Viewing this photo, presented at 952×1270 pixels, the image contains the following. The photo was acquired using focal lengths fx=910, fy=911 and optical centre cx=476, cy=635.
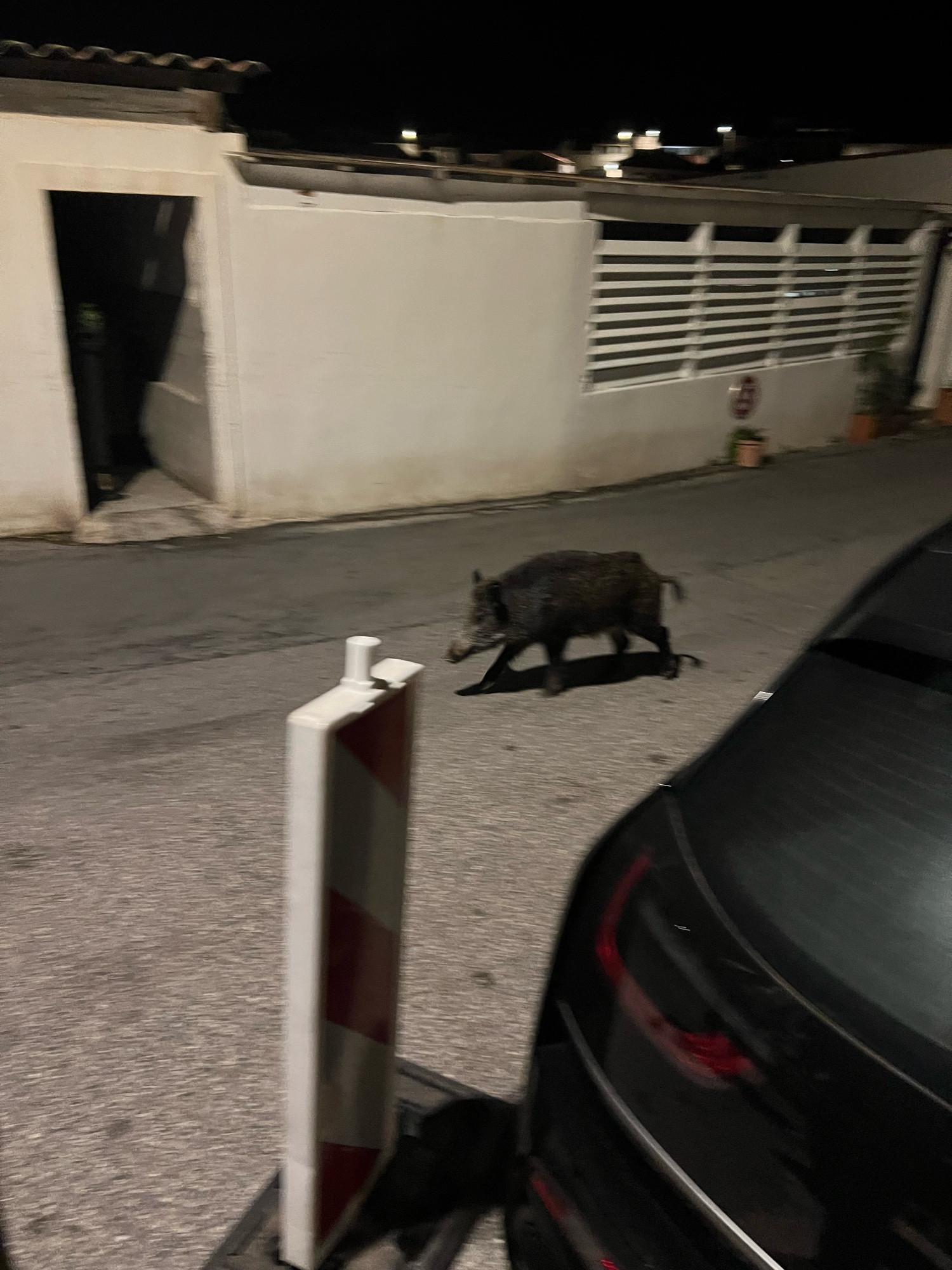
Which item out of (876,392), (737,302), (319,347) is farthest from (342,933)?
(876,392)

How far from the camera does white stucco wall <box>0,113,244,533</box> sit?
6.18 m

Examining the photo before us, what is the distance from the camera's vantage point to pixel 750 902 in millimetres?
1547

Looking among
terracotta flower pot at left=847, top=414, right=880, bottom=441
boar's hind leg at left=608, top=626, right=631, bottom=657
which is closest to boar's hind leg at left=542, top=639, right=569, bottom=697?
boar's hind leg at left=608, top=626, right=631, bottom=657

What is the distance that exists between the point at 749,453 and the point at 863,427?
3120 millimetres

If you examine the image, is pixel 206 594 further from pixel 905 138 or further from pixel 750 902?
pixel 905 138

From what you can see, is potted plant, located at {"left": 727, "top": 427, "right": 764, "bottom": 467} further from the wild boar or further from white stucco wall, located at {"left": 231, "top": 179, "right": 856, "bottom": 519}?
the wild boar

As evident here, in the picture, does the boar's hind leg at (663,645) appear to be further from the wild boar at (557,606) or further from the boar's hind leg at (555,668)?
the boar's hind leg at (555,668)

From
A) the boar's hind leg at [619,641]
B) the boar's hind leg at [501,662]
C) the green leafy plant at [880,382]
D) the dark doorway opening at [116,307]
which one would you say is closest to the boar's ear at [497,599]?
the boar's hind leg at [501,662]

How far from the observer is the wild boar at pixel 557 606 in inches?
189

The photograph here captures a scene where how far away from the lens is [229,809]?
3857mm

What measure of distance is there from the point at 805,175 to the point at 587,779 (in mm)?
15840

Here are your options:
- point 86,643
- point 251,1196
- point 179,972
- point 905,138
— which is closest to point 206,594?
point 86,643

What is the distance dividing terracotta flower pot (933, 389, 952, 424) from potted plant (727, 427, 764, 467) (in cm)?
521

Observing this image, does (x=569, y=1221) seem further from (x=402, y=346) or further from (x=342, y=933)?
(x=402, y=346)
